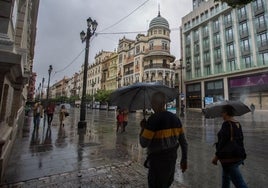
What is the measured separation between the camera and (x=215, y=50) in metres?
39.8

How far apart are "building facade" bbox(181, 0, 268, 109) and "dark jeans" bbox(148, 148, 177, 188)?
3204 cm

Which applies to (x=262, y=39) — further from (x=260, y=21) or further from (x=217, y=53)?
(x=217, y=53)

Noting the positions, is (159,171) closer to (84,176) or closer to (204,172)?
(84,176)

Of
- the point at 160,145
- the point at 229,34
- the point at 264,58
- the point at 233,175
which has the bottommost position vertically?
the point at 233,175

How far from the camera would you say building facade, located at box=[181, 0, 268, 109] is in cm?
3194

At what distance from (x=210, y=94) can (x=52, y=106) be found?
33.2 meters

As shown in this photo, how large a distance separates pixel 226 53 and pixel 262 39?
6.51 m

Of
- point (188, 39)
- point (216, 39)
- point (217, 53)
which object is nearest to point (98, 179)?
point (217, 53)

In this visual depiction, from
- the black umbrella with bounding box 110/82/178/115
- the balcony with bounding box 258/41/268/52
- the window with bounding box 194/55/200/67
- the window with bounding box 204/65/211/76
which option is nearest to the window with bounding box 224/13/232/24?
the balcony with bounding box 258/41/268/52

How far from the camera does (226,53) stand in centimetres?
3738

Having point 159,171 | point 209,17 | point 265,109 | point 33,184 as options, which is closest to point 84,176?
point 33,184

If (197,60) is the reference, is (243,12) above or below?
above

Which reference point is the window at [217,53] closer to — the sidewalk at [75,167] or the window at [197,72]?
the window at [197,72]

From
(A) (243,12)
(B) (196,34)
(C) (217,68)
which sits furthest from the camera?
(B) (196,34)
